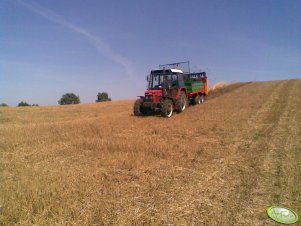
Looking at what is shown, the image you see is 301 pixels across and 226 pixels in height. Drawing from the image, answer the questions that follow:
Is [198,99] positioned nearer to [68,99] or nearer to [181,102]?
[181,102]

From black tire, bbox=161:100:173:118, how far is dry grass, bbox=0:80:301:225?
3.39 meters

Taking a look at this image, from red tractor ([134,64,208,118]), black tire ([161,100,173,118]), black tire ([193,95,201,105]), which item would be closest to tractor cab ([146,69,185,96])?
red tractor ([134,64,208,118])

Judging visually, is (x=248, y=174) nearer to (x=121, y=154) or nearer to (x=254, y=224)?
(x=254, y=224)

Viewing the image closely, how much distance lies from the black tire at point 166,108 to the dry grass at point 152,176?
3.39m

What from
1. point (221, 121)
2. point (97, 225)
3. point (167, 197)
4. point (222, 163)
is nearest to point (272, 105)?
point (221, 121)

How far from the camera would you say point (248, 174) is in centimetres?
583

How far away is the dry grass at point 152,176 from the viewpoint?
425 cm

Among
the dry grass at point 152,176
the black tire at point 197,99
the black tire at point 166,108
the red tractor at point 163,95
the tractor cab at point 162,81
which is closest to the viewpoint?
the dry grass at point 152,176

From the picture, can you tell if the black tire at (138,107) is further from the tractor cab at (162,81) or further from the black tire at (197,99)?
the black tire at (197,99)

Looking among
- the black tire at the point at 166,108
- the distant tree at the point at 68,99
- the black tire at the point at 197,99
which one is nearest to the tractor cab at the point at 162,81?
the black tire at the point at 166,108

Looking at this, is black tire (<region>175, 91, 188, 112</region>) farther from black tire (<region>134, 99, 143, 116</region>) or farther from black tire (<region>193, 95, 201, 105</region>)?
black tire (<region>193, 95, 201, 105</region>)

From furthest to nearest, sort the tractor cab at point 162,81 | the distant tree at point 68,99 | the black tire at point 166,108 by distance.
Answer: the distant tree at point 68,99
the tractor cab at point 162,81
the black tire at point 166,108

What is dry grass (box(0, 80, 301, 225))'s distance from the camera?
4250 millimetres

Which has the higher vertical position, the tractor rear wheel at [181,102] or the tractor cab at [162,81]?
the tractor cab at [162,81]
